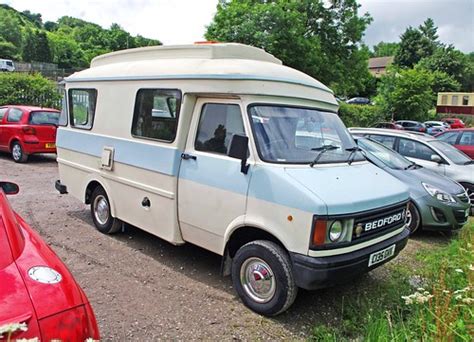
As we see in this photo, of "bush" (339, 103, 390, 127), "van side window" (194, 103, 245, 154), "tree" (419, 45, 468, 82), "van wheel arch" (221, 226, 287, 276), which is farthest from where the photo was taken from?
"tree" (419, 45, 468, 82)

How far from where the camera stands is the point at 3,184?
3328mm

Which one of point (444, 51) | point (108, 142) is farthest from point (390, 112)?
point (444, 51)

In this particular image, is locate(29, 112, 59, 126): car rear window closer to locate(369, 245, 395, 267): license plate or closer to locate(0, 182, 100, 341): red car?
locate(0, 182, 100, 341): red car

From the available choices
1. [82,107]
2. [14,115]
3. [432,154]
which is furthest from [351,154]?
[14,115]

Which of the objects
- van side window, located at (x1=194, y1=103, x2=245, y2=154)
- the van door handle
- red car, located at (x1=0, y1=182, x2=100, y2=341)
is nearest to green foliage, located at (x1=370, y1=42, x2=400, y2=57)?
van side window, located at (x1=194, y1=103, x2=245, y2=154)

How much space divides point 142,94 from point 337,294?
351 cm

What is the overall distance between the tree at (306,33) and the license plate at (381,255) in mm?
20467

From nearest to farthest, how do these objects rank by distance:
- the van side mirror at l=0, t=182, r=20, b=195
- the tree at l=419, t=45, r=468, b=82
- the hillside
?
the van side mirror at l=0, t=182, r=20, b=195, the tree at l=419, t=45, r=468, b=82, the hillside

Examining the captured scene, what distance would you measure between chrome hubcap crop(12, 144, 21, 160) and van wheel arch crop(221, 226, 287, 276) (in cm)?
959

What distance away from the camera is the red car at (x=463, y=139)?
1152cm

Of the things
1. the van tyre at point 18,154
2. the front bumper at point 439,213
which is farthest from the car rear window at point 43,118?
the front bumper at point 439,213

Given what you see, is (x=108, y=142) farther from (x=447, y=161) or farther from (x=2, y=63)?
(x=2, y=63)

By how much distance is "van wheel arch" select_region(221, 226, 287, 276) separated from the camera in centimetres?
420

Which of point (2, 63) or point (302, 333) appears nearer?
point (302, 333)
